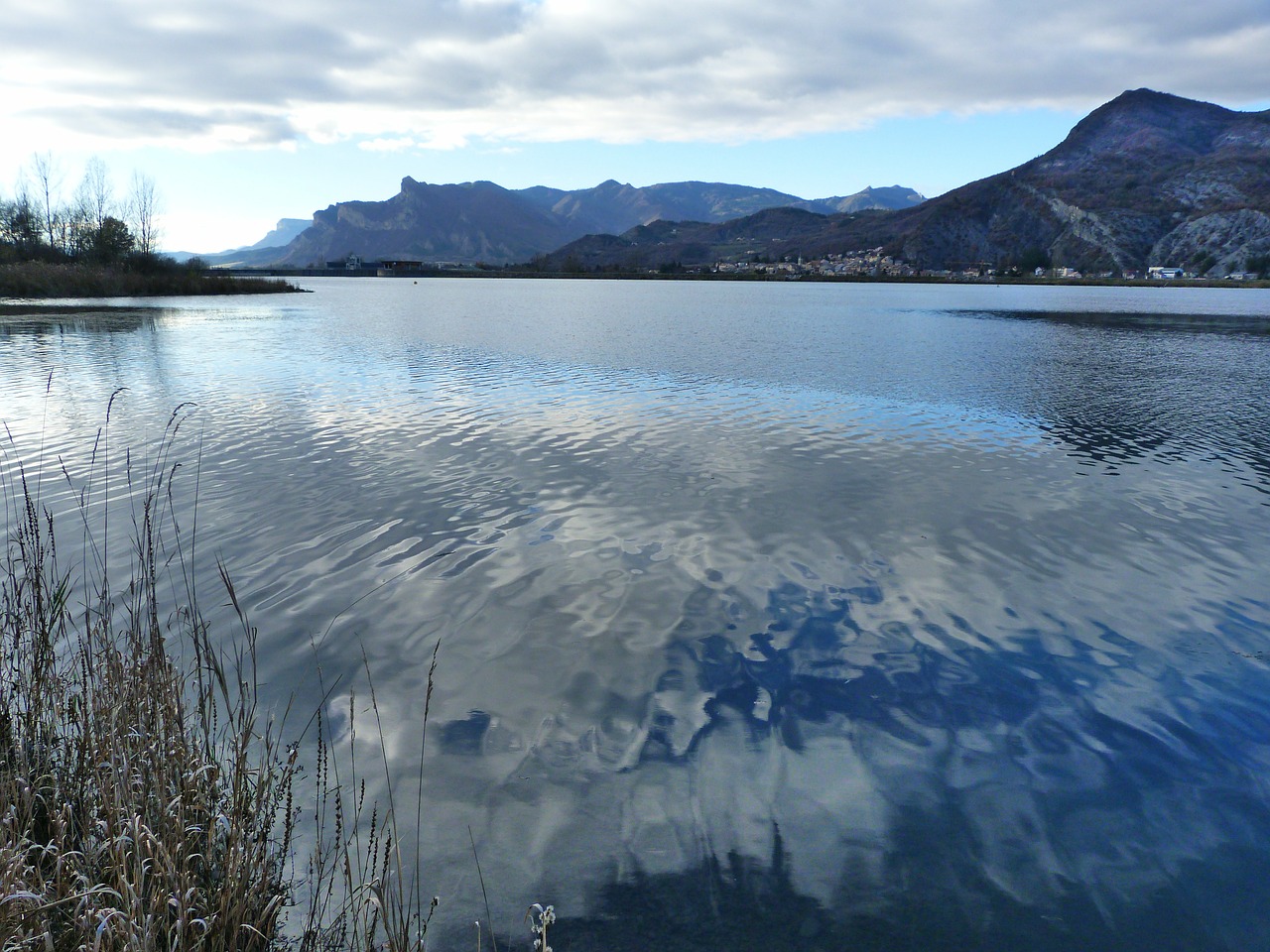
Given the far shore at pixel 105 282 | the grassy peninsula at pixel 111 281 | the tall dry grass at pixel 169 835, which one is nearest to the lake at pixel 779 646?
the tall dry grass at pixel 169 835

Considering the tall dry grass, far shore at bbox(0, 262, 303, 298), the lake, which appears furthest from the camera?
far shore at bbox(0, 262, 303, 298)

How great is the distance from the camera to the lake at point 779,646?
22.2ft

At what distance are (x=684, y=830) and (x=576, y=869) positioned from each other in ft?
3.74

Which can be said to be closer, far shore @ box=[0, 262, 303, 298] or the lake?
the lake

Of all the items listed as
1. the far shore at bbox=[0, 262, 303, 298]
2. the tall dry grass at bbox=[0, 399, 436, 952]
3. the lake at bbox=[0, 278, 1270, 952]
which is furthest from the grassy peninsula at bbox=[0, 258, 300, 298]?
the tall dry grass at bbox=[0, 399, 436, 952]

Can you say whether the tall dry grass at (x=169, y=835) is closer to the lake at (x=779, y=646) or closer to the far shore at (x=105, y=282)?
the lake at (x=779, y=646)

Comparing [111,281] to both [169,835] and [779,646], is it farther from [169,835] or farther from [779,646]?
[169,835]

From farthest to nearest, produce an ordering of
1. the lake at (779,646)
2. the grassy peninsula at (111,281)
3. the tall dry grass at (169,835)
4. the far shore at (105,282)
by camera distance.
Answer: the grassy peninsula at (111,281), the far shore at (105,282), the lake at (779,646), the tall dry grass at (169,835)

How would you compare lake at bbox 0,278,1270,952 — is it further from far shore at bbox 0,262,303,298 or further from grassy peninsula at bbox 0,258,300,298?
grassy peninsula at bbox 0,258,300,298

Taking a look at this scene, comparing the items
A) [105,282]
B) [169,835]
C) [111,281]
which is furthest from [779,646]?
[111,281]

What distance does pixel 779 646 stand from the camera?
430 inches

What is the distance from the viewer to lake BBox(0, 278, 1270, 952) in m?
6.78

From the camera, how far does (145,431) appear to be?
23578mm

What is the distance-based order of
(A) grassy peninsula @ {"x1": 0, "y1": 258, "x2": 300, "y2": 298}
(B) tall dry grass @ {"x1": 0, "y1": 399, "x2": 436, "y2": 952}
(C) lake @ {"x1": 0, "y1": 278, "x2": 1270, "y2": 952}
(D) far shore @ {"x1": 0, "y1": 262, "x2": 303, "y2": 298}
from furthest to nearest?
(A) grassy peninsula @ {"x1": 0, "y1": 258, "x2": 300, "y2": 298}
(D) far shore @ {"x1": 0, "y1": 262, "x2": 303, "y2": 298}
(C) lake @ {"x1": 0, "y1": 278, "x2": 1270, "y2": 952}
(B) tall dry grass @ {"x1": 0, "y1": 399, "x2": 436, "y2": 952}
